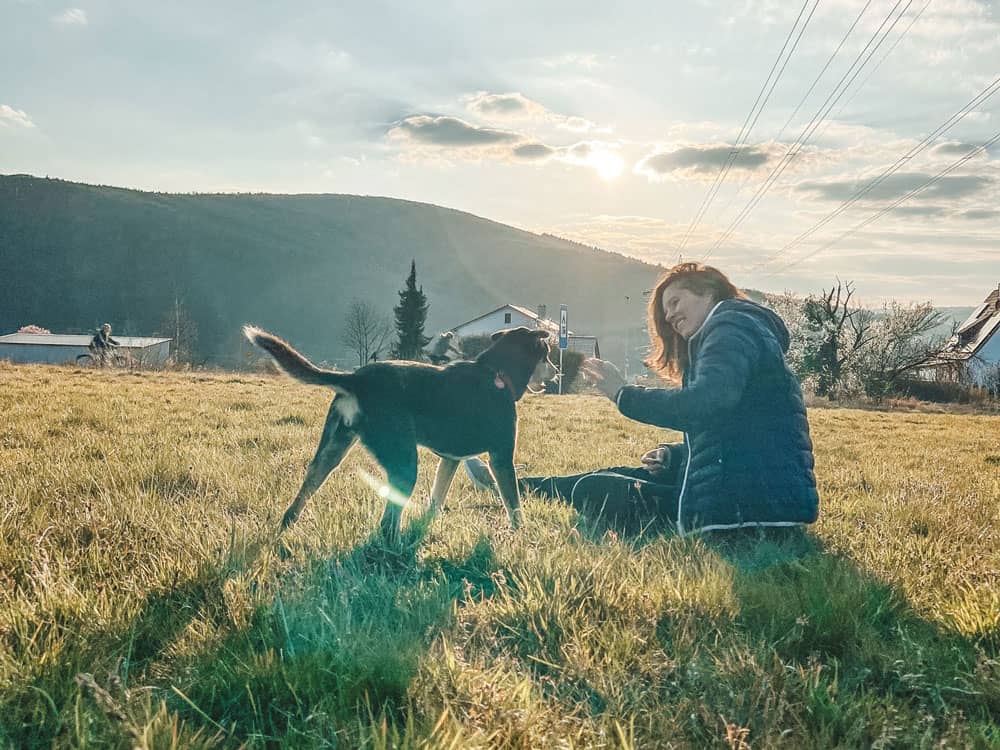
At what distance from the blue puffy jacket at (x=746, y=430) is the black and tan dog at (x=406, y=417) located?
107 centimetres

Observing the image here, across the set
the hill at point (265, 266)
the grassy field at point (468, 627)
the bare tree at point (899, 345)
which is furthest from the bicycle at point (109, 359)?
the hill at point (265, 266)

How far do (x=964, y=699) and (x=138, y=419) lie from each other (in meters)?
10.3

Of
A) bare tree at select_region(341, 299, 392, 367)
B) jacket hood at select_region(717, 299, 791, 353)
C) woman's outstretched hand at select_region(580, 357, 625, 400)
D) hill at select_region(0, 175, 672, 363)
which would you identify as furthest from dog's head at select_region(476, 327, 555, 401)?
hill at select_region(0, 175, 672, 363)

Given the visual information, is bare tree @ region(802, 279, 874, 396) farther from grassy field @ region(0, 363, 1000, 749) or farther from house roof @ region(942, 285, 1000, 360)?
grassy field @ region(0, 363, 1000, 749)

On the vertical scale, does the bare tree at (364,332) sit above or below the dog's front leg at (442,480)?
below

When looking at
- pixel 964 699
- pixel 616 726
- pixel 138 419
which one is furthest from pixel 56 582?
pixel 138 419

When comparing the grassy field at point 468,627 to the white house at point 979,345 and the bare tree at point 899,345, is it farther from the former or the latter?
the white house at point 979,345

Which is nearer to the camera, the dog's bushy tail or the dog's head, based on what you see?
→ the dog's bushy tail

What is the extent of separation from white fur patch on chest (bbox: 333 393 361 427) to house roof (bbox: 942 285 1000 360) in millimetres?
54898

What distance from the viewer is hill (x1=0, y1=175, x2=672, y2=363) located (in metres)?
102

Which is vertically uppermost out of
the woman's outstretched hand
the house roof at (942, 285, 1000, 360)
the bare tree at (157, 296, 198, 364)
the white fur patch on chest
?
the house roof at (942, 285, 1000, 360)

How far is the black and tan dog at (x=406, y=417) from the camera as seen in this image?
402cm

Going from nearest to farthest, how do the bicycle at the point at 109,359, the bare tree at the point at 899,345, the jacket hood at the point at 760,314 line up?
the jacket hood at the point at 760,314
the bicycle at the point at 109,359
the bare tree at the point at 899,345

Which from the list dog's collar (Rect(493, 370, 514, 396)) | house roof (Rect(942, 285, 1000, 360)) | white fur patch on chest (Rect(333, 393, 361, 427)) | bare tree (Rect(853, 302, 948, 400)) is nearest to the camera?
white fur patch on chest (Rect(333, 393, 361, 427))
